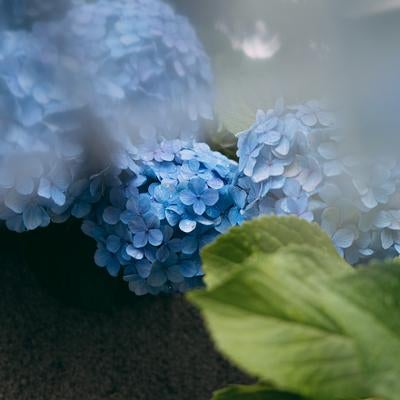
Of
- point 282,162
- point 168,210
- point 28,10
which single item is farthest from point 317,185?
point 28,10

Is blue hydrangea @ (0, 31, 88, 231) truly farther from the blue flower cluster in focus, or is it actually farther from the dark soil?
the dark soil

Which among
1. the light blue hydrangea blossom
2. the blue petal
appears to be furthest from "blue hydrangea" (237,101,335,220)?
the blue petal

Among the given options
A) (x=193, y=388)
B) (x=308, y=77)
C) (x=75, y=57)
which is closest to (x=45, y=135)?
(x=75, y=57)

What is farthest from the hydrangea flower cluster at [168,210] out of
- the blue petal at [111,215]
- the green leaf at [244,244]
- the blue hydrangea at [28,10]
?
the green leaf at [244,244]

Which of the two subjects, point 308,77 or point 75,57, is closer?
point 308,77

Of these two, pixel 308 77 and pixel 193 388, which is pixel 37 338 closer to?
pixel 193 388
